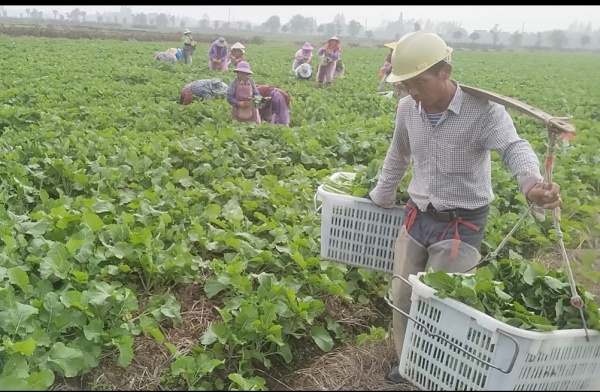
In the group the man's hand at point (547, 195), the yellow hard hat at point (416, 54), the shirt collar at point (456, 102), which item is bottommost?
the man's hand at point (547, 195)

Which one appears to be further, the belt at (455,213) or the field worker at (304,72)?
the field worker at (304,72)

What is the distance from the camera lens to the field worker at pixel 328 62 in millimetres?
16500

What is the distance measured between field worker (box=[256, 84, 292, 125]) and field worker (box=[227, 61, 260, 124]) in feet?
1.37

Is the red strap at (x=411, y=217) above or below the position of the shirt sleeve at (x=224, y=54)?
above

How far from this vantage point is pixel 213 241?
179 inches

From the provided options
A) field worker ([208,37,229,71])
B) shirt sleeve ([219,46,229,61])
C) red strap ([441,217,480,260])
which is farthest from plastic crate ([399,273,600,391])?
A: shirt sleeve ([219,46,229,61])

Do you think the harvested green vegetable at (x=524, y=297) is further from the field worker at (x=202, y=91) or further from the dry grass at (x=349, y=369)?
the field worker at (x=202, y=91)

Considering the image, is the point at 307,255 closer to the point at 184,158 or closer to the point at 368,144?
the point at 184,158

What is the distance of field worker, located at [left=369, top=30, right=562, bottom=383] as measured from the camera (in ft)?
8.95

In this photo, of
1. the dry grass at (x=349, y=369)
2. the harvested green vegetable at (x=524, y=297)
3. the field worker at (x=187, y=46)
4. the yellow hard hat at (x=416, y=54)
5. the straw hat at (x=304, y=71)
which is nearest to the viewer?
the harvested green vegetable at (x=524, y=297)

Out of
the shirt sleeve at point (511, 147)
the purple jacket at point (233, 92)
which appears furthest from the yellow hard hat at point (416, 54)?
the purple jacket at point (233, 92)

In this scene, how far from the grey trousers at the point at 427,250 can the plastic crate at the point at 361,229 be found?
0.69ft

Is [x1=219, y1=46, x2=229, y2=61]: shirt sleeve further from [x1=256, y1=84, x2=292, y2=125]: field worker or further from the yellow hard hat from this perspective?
the yellow hard hat

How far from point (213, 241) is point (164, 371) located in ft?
4.77
